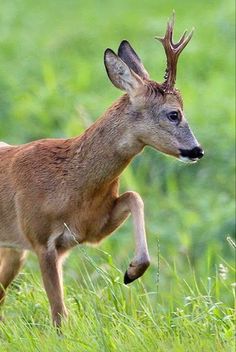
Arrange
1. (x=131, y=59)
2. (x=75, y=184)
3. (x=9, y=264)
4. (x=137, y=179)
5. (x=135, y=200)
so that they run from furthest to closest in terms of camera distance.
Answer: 1. (x=137, y=179)
2. (x=9, y=264)
3. (x=131, y=59)
4. (x=75, y=184)
5. (x=135, y=200)

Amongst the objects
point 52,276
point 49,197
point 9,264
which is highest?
point 49,197

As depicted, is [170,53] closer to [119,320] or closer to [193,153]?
[193,153]

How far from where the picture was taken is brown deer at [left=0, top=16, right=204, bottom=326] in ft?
26.3

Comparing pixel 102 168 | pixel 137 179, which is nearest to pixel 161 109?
pixel 102 168

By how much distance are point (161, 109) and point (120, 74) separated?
273mm

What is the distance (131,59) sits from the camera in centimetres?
834

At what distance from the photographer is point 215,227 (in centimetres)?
1202

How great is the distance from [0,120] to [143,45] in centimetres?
344

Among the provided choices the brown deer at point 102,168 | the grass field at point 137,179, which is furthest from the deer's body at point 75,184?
the grass field at point 137,179

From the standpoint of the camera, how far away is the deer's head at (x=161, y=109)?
7996 mm

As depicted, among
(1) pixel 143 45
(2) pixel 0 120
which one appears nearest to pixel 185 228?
(2) pixel 0 120

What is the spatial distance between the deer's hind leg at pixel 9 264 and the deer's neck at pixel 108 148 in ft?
2.93

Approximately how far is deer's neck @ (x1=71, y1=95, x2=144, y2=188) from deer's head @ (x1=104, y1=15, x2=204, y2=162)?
5 cm

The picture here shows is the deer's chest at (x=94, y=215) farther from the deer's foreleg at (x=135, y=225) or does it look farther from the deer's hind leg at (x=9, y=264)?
the deer's hind leg at (x=9, y=264)
